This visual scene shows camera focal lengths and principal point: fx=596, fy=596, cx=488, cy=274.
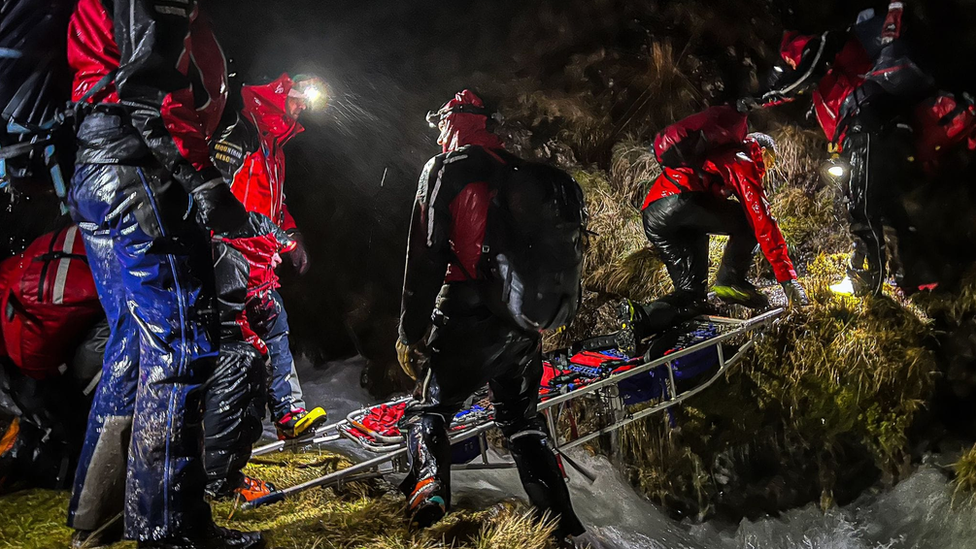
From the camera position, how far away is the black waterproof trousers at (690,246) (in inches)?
105

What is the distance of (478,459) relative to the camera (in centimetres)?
251

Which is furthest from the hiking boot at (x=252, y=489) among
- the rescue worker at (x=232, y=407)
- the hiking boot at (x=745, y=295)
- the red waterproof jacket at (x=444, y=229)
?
the hiking boot at (x=745, y=295)

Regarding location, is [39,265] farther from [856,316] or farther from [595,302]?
[856,316]

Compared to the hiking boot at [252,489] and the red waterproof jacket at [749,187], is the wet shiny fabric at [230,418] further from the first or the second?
the red waterproof jacket at [749,187]

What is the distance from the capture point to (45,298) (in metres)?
1.94

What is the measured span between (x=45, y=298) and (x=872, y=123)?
3.10 meters

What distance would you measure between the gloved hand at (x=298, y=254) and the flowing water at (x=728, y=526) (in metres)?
0.43

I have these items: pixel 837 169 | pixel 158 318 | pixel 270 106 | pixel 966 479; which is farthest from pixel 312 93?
pixel 966 479

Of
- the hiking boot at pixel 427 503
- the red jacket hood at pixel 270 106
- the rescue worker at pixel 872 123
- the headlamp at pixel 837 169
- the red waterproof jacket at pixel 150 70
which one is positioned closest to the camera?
the red waterproof jacket at pixel 150 70

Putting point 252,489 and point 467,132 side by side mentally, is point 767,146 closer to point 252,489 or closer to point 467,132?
point 467,132

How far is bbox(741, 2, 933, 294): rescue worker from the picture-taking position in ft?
7.73

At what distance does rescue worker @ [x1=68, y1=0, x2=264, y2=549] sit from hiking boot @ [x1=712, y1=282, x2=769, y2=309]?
217 centimetres

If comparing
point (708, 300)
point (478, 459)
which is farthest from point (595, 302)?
point (478, 459)

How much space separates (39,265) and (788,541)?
2.88 meters
